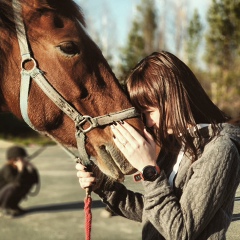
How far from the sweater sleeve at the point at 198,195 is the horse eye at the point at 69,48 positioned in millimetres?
671

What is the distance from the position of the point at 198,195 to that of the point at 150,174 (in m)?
0.16

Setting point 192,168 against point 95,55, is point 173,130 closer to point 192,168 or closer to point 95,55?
point 192,168

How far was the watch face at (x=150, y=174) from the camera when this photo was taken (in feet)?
3.91

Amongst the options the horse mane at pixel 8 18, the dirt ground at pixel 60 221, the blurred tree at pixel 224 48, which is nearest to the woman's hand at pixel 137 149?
the horse mane at pixel 8 18

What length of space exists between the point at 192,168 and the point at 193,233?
20 cm

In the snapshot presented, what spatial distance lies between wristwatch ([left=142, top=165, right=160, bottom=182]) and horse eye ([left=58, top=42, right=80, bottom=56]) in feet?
2.07

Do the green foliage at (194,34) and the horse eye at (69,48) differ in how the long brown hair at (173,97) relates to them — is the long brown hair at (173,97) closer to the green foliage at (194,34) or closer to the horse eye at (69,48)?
the horse eye at (69,48)

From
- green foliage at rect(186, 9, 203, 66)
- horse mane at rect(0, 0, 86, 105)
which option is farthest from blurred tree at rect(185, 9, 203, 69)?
horse mane at rect(0, 0, 86, 105)

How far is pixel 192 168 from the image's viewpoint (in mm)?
1229

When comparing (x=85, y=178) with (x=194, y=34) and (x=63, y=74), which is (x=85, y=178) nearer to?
(x=63, y=74)

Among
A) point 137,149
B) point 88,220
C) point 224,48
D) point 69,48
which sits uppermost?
point 69,48

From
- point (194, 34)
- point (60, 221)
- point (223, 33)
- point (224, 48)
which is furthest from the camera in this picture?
point (194, 34)

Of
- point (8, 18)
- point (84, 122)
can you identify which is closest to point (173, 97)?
point (84, 122)

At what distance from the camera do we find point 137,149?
1262 mm
